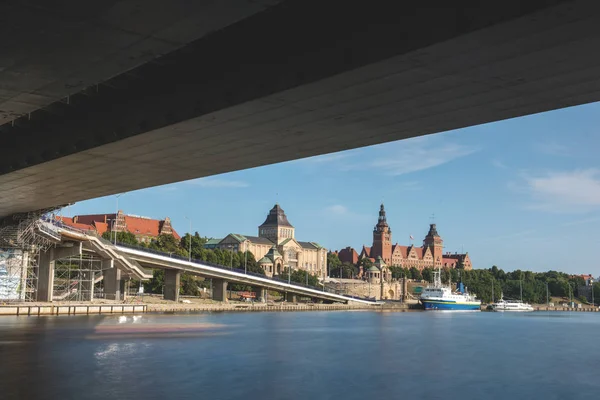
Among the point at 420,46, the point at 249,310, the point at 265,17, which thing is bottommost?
the point at 249,310

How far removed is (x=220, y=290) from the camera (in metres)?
120

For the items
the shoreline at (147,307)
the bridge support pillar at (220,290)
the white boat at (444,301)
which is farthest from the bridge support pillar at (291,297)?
the white boat at (444,301)

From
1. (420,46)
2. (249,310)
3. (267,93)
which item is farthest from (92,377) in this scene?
(249,310)

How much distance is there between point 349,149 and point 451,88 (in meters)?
8.48

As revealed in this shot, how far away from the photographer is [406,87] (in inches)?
679

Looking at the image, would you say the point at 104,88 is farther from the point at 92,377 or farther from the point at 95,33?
the point at 92,377

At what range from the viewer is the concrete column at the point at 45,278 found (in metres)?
79.0

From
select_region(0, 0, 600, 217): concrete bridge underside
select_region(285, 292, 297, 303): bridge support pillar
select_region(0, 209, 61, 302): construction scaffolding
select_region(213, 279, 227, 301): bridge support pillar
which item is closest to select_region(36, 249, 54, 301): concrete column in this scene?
select_region(0, 209, 61, 302): construction scaffolding

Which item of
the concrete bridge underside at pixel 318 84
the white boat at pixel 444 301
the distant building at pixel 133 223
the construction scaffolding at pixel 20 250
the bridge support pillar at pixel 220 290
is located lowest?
the white boat at pixel 444 301

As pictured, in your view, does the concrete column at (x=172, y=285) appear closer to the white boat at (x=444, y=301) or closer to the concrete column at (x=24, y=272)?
the concrete column at (x=24, y=272)

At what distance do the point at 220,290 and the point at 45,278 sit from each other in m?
44.3

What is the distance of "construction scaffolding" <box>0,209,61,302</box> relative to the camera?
67.5 m

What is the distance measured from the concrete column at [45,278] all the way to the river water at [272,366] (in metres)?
20.5

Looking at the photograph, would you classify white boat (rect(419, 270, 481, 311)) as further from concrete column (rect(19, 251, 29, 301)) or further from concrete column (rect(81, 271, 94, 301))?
concrete column (rect(19, 251, 29, 301))
